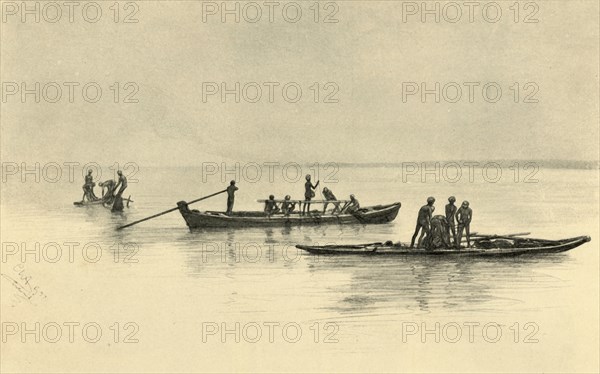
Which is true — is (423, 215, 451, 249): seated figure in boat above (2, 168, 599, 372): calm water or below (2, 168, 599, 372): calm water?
above

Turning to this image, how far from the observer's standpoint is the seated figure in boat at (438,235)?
629 inches

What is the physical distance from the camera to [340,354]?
10641 mm

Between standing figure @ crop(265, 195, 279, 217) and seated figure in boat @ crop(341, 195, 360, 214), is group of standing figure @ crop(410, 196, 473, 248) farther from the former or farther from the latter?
standing figure @ crop(265, 195, 279, 217)

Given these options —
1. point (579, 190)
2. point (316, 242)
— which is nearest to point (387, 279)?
point (316, 242)

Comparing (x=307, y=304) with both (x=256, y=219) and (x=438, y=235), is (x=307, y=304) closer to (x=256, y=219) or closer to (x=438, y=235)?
(x=438, y=235)

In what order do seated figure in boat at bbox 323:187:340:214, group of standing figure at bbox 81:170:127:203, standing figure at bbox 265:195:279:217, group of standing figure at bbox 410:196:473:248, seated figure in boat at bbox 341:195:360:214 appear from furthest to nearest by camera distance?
1. group of standing figure at bbox 81:170:127:203
2. seated figure in boat at bbox 323:187:340:214
3. seated figure in boat at bbox 341:195:360:214
4. standing figure at bbox 265:195:279:217
5. group of standing figure at bbox 410:196:473:248

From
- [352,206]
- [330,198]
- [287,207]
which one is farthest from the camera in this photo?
[330,198]

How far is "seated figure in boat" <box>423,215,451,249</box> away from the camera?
16.0 m

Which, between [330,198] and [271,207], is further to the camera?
[330,198]

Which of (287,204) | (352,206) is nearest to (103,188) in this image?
(287,204)

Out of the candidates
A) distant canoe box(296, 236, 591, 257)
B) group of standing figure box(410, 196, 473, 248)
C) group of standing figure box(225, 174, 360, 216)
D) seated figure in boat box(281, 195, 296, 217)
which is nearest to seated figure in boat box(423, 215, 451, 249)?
group of standing figure box(410, 196, 473, 248)

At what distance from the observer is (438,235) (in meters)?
16.1

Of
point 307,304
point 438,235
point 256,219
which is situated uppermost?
point 256,219

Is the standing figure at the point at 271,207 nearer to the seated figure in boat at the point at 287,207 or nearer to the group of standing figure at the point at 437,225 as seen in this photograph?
the seated figure in boat at the point at 287,207
